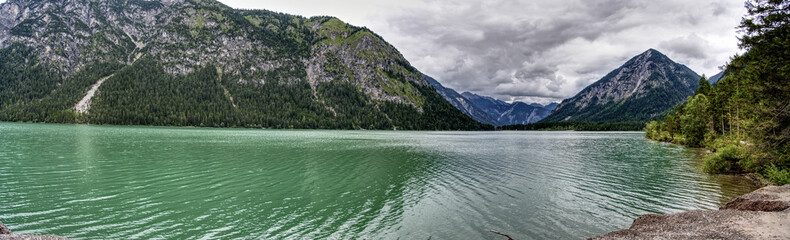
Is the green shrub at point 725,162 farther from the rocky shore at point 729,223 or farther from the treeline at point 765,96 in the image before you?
the rocky shore at point 729,223

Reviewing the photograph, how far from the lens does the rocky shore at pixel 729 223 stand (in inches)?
412

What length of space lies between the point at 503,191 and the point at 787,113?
20.7m

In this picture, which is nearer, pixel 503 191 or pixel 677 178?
pixel 503 191

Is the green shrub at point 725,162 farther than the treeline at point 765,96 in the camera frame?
Yes

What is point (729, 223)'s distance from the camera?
11750mm

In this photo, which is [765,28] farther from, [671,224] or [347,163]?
[347,163]

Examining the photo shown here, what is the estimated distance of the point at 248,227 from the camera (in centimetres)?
1480

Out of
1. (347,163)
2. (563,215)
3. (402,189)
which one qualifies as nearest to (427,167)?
(347,163)

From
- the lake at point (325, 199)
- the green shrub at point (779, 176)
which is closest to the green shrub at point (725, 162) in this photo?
the lake at point (325, 199)

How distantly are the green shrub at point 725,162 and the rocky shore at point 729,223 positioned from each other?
20224 millimetres

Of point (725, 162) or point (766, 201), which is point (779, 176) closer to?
point (725, 162)

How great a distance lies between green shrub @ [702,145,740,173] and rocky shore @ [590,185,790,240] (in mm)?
20224

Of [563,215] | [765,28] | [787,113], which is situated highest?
[765,28]

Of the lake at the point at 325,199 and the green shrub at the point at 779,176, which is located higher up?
the green shrub at the point at 779,176
